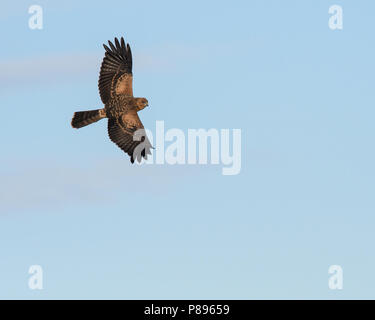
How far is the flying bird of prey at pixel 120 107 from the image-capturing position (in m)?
38.1

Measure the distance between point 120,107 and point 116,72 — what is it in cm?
128

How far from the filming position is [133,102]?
38.0m

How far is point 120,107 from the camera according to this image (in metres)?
38.1

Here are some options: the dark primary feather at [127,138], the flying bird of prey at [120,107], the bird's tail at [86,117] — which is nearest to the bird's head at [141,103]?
the flying bird of prey at [120,107]

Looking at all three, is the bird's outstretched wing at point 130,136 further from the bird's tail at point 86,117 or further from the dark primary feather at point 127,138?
the bird's tail at point 86,117

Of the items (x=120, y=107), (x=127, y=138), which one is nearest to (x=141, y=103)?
(x=120, y=107)

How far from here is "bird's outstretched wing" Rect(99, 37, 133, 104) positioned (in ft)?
126

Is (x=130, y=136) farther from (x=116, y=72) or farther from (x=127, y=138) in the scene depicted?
(x=116, y=72)

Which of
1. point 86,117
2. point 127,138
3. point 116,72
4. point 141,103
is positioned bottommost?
point 127,138

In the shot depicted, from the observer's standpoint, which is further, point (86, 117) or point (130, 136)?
point (130, 136)

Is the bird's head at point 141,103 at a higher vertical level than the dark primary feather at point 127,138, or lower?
higher
